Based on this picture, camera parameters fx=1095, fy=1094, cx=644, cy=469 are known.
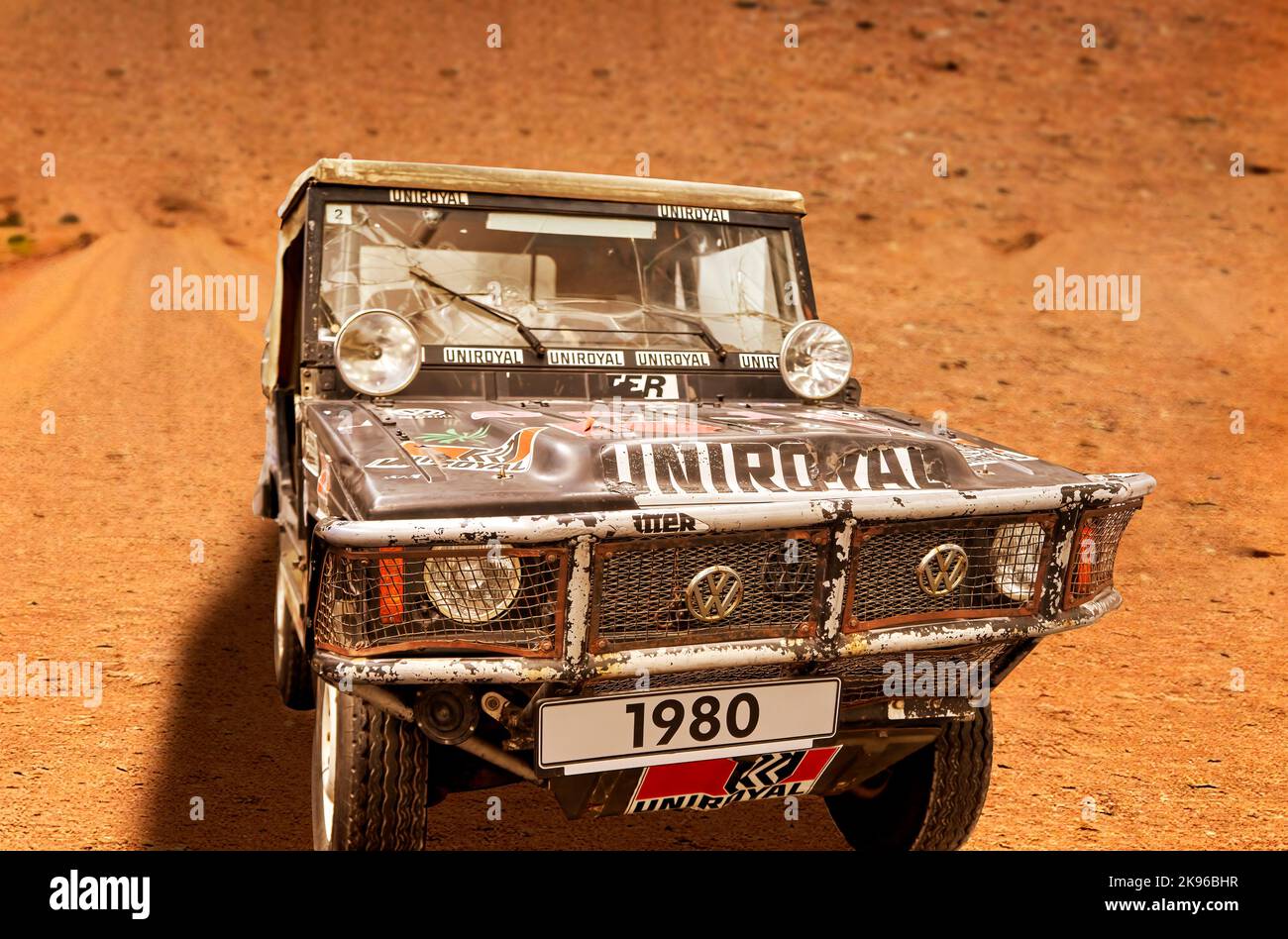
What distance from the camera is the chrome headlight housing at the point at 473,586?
7.89 ft

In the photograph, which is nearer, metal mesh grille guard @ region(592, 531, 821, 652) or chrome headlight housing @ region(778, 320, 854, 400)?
metal mesh grille guard @ region(592, 531, 821, 652)

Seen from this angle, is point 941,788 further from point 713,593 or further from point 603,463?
point 603,463

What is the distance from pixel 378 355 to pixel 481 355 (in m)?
0.37

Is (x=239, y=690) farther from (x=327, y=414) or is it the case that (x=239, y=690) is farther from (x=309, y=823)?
(x=327, y=414)

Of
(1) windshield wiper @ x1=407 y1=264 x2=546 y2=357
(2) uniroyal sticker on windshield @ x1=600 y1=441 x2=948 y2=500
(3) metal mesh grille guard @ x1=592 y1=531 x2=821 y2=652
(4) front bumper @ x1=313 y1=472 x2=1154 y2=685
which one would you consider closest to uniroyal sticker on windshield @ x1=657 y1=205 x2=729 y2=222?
(1) windshield wiper @ x1=407 y1=264 x2=546 y2=357

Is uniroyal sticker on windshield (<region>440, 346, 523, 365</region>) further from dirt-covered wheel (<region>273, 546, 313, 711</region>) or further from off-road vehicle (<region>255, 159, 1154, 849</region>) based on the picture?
dirt-covered wheel (<region>273, 546, 313, 711</region>)

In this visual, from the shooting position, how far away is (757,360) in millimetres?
4051

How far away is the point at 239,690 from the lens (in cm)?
516

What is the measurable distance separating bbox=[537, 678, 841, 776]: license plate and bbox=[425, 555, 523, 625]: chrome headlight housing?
265 millimetres

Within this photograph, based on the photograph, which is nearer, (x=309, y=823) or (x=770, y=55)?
(x=309, y=823)

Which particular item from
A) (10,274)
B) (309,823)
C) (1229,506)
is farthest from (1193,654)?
(10,274)

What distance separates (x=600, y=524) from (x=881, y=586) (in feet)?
2.65

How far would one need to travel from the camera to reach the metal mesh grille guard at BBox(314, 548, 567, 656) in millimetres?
2365

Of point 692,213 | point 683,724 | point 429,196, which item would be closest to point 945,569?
point 683,724
